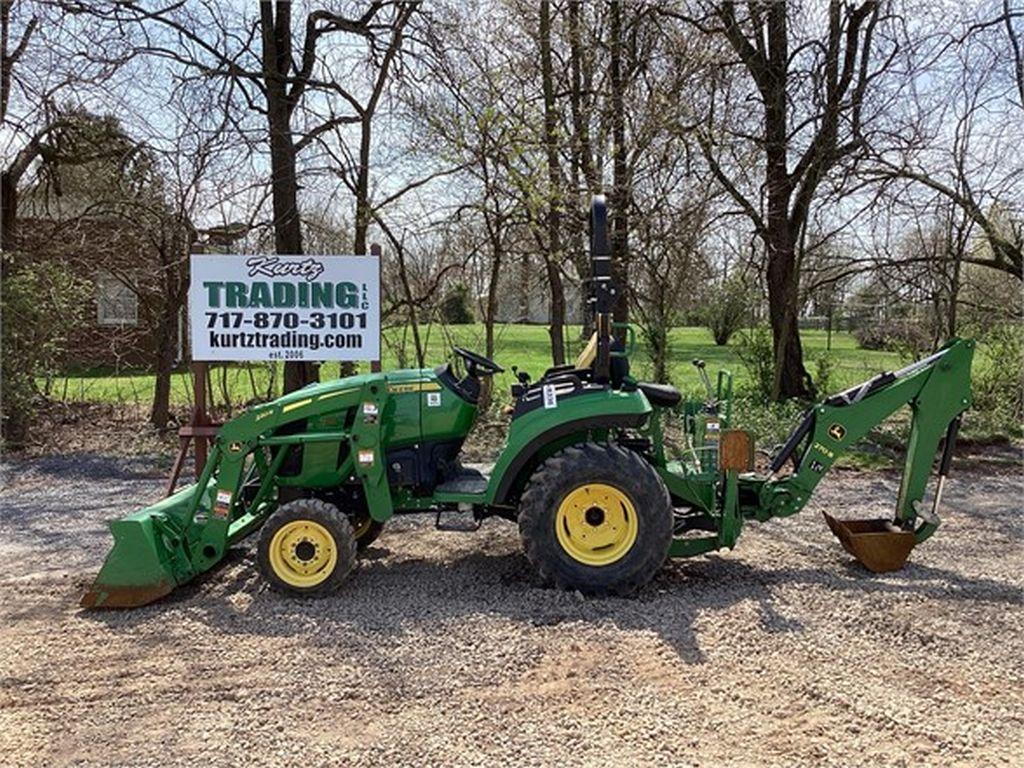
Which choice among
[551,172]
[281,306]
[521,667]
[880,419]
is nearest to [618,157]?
[551,172]

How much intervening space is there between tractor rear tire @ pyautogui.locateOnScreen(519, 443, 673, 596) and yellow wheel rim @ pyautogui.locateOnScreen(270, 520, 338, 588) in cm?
108

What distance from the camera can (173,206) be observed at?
34.2 feet

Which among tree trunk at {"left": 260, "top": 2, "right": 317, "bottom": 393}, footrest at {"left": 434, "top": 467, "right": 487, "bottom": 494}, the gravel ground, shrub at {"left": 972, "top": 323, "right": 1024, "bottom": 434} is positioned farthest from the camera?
shrub at {"left": 972, "top": 323, "right": 1024, "bottom": 434}

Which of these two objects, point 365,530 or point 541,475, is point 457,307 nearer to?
point 365,530

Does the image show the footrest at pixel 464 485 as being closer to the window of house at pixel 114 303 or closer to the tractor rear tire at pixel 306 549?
Result: the tractor rear tire at pixel 306 549

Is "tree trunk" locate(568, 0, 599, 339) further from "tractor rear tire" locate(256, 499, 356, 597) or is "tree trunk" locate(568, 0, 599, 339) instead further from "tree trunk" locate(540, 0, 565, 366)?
"tractor rear tire" locate(256, 499, 356, 597)

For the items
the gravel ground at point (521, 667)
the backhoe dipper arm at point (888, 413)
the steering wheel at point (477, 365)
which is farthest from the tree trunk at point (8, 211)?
the backhoe dipper arm at point (888, 413)

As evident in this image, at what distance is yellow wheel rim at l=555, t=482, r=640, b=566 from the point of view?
187 inches

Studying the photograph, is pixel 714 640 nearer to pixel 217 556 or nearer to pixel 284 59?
pixel 217 556

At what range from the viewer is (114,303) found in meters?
11.7

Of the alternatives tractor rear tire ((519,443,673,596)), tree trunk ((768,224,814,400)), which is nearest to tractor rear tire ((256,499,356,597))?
tractor rear tire ((519,443,673,596))

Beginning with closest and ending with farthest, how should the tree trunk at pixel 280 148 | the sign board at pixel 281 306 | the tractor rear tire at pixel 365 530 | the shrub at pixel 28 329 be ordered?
the tractor rear tire at pixel 365 530, the sign board at pixel 281 306, the shrub at pixel 28 329, the tree trunk at pixel 280 148

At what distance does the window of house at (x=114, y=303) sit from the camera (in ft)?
37.2

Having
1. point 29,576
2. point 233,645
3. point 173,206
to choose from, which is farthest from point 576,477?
point 173,206
